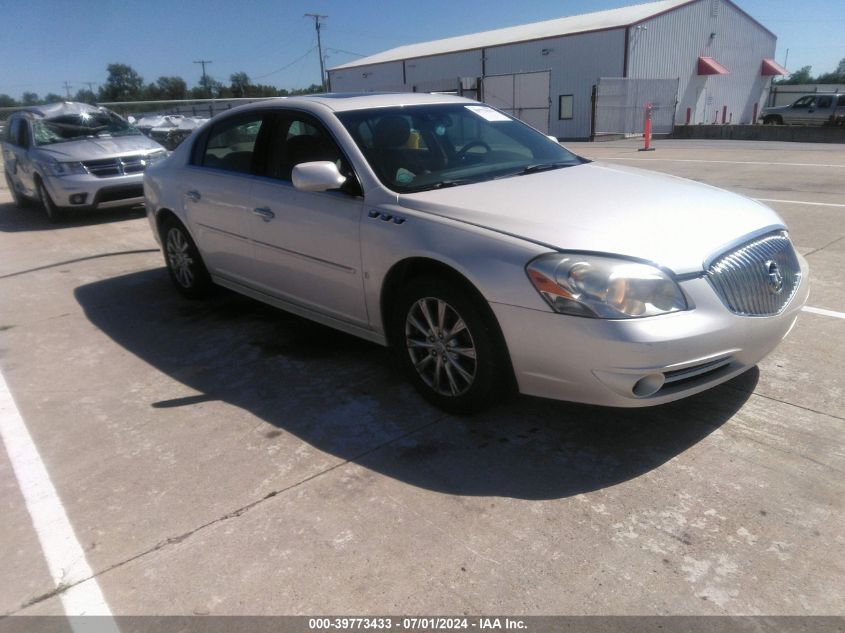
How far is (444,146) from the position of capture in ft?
13.3

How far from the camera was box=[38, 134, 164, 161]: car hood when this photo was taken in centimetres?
959

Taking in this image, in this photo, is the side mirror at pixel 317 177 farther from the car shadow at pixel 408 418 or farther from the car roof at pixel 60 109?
the car roof at pixel 60 109

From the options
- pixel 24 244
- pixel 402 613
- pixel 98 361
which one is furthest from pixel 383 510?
pixel 24 244

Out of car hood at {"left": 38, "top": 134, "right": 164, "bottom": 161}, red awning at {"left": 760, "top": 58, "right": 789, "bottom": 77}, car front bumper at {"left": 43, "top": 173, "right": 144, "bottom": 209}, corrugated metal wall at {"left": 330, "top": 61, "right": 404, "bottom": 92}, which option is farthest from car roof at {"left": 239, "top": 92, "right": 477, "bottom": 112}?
red awning at {"left": 760, "top": 58, "right": 789, "bottom": 77}

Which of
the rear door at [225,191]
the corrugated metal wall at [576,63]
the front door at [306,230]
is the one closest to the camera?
the front door at [306,230]

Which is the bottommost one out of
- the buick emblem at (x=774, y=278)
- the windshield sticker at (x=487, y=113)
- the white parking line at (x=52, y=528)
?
the white parking line at (x=52, y=528)

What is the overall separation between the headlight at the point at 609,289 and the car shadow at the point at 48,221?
360 inches

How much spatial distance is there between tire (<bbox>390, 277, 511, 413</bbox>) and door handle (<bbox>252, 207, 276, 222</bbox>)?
1.22 m

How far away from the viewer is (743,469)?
285 cm

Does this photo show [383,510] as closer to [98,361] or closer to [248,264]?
[248,264]

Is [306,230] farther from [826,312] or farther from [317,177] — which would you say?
[826,312]

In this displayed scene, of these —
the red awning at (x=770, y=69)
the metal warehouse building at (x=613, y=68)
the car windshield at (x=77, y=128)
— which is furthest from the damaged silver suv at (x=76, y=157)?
the red awning at (x=770, y=69)

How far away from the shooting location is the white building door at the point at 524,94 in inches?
981

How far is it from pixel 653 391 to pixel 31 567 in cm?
261
